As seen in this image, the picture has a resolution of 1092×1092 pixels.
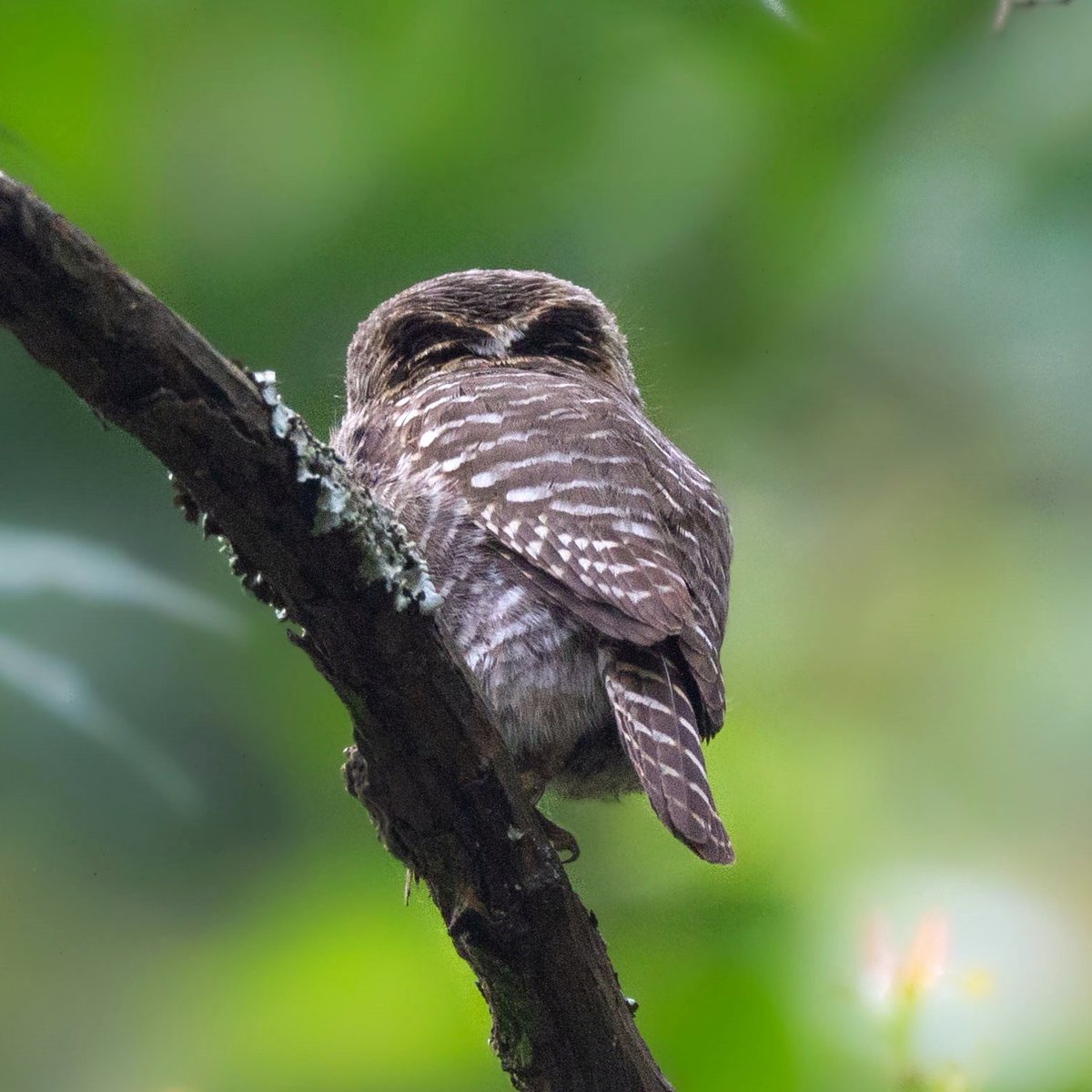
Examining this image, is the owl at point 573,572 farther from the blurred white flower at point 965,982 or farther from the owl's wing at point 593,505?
the blurred white flower at point 965,982

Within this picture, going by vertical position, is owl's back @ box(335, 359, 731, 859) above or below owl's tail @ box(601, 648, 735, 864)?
above

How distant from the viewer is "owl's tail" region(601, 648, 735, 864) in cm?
142

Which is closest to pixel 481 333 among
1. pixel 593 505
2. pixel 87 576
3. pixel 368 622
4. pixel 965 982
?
pixel 593 505

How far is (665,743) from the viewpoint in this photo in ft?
4.93

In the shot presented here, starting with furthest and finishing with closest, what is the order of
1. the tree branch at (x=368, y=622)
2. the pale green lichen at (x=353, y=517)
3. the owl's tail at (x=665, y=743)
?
the owl's tail at (x=665, y=743) → the pale green lichen at (x=353, y=517) → the tree branch at (x=368, y=622)

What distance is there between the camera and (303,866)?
8.03 ft

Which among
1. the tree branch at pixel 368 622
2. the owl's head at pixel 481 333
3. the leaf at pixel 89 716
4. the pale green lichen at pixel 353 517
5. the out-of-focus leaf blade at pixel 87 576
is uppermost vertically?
the owl's head at pixel 481 333

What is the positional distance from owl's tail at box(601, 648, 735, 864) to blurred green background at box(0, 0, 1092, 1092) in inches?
25.9

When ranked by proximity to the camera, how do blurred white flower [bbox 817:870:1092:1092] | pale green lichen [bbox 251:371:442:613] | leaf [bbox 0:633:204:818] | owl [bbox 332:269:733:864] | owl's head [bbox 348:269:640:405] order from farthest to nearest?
leaf [bbox 0:633:204:818], owl's head [bbox 348:269:640:405], blurred white flower [bbox 817:870:1092:1092], owl [bbox 332:269:733:864], pale green lichen [bbox 251:371:442:613]

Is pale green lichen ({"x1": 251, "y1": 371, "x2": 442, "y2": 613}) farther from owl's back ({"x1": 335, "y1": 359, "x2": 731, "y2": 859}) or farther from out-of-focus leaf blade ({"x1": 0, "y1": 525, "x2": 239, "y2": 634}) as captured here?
out-of-focus leaf blade ({"x1": 0, "y1": 525, "x2": 239, "y2": 634})

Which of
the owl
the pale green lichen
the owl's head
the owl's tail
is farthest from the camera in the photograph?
the owl's head

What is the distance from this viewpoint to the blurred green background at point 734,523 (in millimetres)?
2299

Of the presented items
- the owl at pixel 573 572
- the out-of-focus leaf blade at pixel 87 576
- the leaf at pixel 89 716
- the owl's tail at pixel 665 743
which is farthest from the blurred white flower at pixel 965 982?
the out-of-focus leaf blade at pixel 87 576

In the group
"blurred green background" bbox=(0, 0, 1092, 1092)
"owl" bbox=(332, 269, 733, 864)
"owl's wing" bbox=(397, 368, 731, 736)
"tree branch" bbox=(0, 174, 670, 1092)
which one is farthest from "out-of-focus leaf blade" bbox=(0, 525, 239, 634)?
"tree branch" bbox=(0, 174, 670, 1092)
